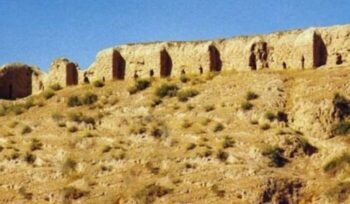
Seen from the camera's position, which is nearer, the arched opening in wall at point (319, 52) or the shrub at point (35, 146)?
the shrub at point (35, 146)

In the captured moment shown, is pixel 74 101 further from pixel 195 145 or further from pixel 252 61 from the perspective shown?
pixel 195 145

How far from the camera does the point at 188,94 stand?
4519 centimetres

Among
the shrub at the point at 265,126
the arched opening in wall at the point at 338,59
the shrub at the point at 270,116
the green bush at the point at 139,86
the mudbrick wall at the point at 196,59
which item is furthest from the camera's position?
the green bush at the point at 139,86

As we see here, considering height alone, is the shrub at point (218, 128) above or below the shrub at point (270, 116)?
below

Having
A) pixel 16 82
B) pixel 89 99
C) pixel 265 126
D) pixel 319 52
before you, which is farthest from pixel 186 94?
pixel 16 82

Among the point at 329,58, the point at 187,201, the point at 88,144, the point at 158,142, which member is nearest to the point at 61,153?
the point at 88,144

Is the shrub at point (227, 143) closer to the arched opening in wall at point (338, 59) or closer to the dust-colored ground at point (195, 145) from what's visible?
the dust-colored ground at point (195, 145)

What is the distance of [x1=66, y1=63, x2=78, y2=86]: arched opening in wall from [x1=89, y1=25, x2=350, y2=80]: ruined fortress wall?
0.86 m

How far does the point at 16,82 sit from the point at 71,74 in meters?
3.01

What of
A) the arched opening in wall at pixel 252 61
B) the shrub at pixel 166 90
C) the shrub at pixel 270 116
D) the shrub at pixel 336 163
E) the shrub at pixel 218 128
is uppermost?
the arched opening in wall at pixel 252 61

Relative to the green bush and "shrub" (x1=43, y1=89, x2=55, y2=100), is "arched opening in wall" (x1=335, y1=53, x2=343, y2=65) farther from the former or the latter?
"shrub" (x1=43, y1=89, x2=55, y2=100)

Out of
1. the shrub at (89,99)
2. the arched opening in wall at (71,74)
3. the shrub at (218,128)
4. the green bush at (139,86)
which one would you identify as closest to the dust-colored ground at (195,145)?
the shrub at (218,128)

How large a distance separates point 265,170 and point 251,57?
7344 mm

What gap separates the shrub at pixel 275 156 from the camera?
4003 centimetres
